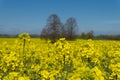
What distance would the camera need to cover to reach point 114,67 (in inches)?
260

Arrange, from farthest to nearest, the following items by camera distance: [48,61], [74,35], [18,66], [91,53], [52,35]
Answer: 1. [74,35]
2. [52,35]
3. [48,61]
4. [91,53]
5. [18,66]

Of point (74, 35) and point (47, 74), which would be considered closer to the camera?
point (47, 74)

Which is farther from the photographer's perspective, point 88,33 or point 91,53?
point 88,33

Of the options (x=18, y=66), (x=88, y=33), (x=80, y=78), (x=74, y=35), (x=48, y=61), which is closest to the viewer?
(x=80, y=78)

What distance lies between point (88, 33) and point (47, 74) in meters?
49.1

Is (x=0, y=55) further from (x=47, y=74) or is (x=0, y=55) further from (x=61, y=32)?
(x=61, y=32)

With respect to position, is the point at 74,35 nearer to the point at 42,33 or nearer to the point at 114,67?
the point at 42,33

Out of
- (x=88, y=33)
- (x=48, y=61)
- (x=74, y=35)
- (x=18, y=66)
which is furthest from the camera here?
(x=88, y=33)

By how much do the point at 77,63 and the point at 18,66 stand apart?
1.48 m

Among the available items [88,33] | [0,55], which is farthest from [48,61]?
[88,33]

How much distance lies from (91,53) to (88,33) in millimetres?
46029

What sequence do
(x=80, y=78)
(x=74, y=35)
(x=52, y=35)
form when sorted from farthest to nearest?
(x=74, y=35) < (x=52, y=35) < (x=80, y=78)

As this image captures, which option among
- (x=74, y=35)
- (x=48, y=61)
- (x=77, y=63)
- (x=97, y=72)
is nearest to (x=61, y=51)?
(x=77, y=63)

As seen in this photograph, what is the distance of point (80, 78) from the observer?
4.88 meters
